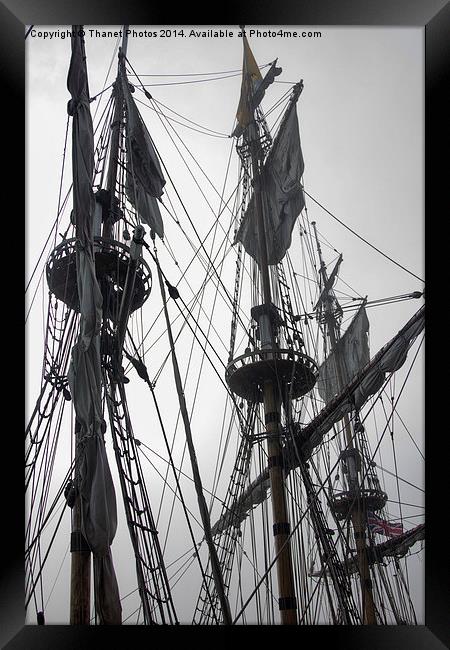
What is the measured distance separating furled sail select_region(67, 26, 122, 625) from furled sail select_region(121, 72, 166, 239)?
92 cm

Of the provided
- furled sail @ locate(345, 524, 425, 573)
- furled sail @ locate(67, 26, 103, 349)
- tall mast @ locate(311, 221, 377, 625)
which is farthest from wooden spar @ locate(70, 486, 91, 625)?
tall mast @ locate(311, 221, 377, 625)

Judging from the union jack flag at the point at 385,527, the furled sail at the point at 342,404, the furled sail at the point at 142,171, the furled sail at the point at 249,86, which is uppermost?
the furled sail at the point at 249,86

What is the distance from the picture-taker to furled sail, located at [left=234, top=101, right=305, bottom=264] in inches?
328

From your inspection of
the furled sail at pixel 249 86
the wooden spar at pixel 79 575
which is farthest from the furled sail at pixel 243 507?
the furled sail at pixel 249 86

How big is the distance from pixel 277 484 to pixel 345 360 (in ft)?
12.3

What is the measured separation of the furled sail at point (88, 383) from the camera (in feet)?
15.7

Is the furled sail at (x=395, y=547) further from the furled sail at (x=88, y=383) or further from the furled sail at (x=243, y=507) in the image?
the furled sail at (x=88, y=383)

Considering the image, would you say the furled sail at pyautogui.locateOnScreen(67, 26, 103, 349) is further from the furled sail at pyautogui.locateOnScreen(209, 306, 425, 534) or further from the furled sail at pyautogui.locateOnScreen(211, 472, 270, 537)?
the furled sail at pyautogui.locateOnScreen(211, 472, 270, 537)
